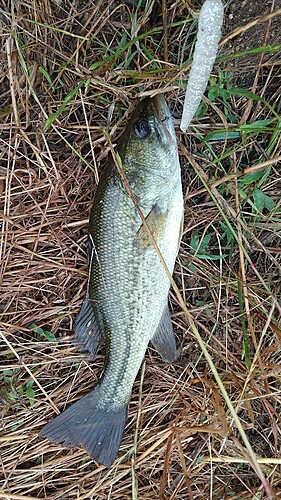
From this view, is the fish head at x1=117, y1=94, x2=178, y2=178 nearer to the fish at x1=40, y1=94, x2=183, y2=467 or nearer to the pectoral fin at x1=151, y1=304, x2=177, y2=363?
→ the fish at x1=40, y1=94, x2=183, y2=467

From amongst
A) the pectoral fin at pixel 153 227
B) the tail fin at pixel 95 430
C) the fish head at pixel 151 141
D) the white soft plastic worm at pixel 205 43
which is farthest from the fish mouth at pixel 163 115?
the tail fin at pixel 95 430

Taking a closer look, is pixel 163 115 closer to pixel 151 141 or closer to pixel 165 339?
pixel 151 141

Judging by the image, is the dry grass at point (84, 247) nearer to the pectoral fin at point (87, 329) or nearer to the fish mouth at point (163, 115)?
the pectoral fin at point (87, 329)

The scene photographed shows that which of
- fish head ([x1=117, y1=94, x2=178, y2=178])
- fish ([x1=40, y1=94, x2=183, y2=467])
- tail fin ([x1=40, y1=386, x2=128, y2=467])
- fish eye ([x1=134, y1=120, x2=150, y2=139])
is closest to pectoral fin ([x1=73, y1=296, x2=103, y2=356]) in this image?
fish ([x1=40, y1=94, x2=183, y2=467])

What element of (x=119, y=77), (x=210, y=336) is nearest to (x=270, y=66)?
(x=119, y=77)

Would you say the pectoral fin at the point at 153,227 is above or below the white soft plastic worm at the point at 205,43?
below

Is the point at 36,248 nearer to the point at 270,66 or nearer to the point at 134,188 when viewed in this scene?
the point at 134,188

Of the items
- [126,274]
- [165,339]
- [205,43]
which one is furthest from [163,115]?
[165,339]
